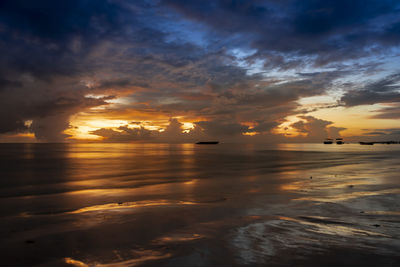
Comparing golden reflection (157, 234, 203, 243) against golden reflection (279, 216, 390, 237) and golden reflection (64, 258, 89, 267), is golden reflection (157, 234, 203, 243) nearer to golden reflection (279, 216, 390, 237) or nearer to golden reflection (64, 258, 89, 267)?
golden reflection (64, 258, 89, 267)

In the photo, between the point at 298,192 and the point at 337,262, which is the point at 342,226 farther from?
the point at 298,192

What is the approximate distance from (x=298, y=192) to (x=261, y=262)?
1173cm

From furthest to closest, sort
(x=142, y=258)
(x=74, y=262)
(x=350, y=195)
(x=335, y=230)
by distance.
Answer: (x=350, y=195) → (x=335, y=230) → (x=142, y=258) → (x=74, y=262)

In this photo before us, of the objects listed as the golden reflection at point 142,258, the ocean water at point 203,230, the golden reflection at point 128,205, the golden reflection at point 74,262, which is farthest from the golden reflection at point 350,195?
the golden reflection at point 74,262

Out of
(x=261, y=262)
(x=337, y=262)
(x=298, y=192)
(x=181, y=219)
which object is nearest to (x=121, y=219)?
(x=181, y=219)

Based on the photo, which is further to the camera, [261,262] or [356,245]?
[356,245]

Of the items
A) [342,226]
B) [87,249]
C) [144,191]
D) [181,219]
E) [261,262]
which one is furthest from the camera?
[144,191]

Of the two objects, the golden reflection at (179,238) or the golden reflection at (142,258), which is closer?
the golden reflection at (142,258)

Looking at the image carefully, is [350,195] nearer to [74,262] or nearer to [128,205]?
[128,205]

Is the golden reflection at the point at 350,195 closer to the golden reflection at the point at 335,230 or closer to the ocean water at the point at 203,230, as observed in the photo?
the ocean water at the point at 203,230

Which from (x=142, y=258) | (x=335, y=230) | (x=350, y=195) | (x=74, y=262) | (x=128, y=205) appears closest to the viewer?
(x=74, y=262)

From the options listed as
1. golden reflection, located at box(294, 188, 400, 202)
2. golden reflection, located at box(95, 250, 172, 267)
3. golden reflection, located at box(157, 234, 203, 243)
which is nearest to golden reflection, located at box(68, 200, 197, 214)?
golden reflection, located at box(157, 234, 203, 243)

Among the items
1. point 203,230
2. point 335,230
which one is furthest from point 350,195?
point 203,230

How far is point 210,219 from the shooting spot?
10844mm
